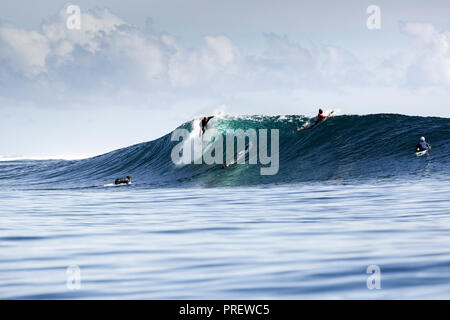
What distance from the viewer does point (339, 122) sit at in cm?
2603

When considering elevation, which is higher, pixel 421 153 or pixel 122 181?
pixel 421 153

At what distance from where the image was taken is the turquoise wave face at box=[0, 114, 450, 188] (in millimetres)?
19256

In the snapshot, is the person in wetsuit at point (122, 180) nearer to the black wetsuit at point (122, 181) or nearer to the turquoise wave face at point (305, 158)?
the black wetsuit at point (122, 181)

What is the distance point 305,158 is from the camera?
2277 cm

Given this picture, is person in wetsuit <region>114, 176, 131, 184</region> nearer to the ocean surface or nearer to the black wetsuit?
the black wetsuit

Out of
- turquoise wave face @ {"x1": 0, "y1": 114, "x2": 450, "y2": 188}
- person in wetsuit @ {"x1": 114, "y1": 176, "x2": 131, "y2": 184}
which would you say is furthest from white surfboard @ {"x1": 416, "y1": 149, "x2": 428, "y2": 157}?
person in wetsuit @ {"x1": 114, "y1": 176, "x2": 131, "y2": 184}

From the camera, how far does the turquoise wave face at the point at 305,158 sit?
19.3m

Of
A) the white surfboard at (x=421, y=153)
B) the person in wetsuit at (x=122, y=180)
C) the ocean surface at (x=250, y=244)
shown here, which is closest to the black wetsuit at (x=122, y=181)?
the person in wetsuit at (x=122, y=180)

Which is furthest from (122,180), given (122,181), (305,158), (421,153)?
(421,153)

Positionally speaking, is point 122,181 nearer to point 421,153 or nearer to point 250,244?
point 421,153

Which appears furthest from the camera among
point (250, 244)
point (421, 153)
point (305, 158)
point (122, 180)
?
point (305, 158)

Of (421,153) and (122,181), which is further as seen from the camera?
(122,181)

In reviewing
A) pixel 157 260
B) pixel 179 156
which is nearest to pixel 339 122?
pixel 179 156

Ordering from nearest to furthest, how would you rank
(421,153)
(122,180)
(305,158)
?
(421,153) → (122,180) → (305,158)
